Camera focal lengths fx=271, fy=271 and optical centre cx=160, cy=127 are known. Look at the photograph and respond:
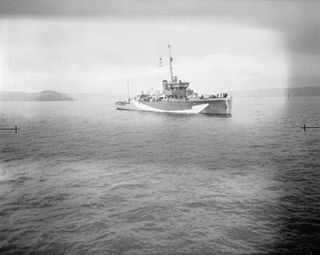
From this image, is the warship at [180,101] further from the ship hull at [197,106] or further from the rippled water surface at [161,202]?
the rippled water surface at [161,202]

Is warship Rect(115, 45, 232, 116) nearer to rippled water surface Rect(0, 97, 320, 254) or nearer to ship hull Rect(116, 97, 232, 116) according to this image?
ship hull Rect(116, 97, 232, 116)

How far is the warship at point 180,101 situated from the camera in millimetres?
72812

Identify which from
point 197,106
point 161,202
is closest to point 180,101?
point 197,106

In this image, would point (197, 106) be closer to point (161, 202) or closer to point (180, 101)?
point (180, 101)

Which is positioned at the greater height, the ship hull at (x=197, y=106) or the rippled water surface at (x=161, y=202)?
the ship hull at (x=197, y=106)

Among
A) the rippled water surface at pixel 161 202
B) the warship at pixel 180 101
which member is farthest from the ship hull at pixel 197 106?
the rippled water surface at pixel 161 202

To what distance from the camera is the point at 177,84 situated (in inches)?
3344

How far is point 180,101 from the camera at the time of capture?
7894 cm

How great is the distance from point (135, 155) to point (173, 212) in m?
15.5

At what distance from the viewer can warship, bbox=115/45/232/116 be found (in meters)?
72.8

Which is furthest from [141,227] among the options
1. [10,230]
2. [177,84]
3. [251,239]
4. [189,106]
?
[177,84]

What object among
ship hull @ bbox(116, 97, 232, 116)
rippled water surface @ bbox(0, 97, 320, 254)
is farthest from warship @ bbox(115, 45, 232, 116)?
rippled water surface @ bbox(0, 97, 320, 254)

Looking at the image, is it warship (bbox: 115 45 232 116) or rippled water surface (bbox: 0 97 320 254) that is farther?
warship (bbox: 115 45 232 116)

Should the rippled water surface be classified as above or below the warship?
below
